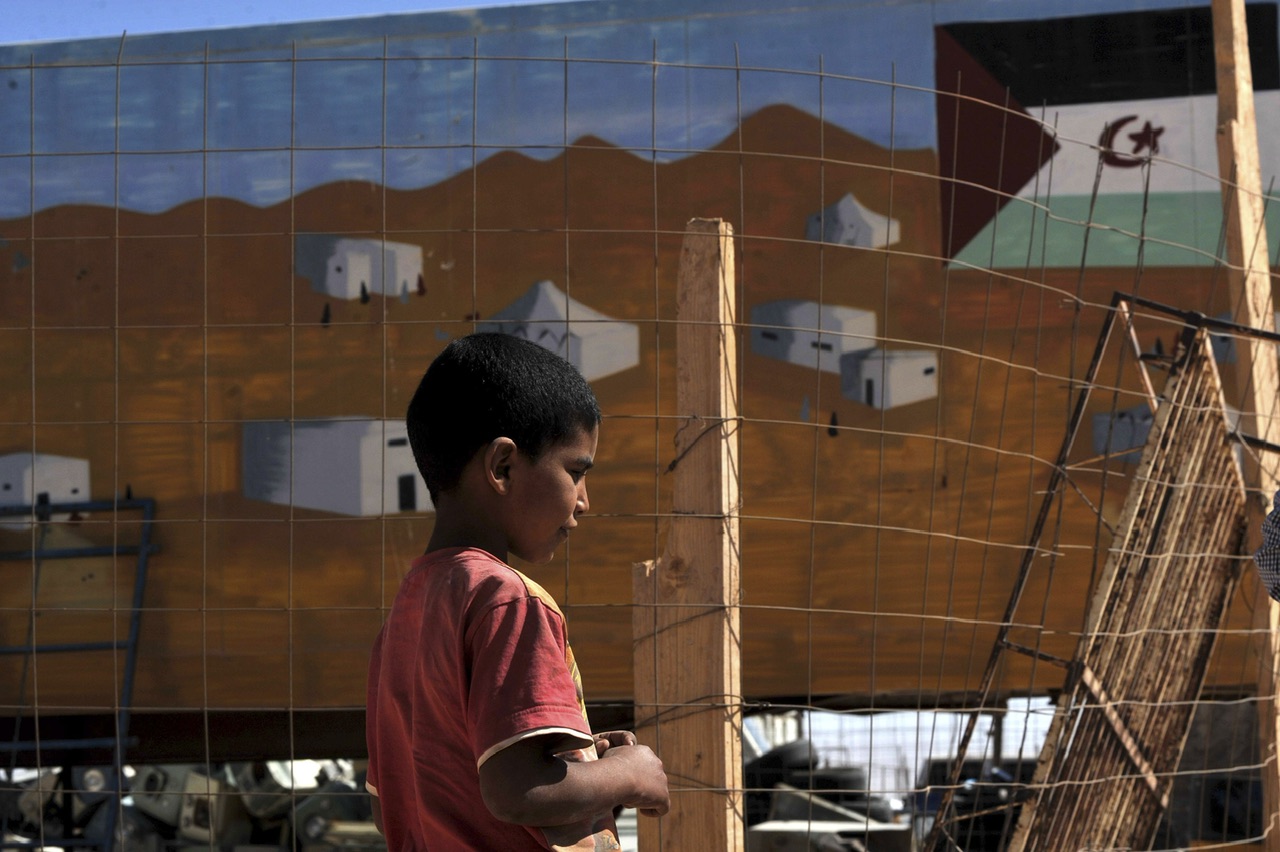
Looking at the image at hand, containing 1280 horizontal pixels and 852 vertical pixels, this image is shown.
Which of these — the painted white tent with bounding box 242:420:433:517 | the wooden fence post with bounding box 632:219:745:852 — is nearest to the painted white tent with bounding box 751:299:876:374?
the painted white tent with bounding box 242:420:433:517

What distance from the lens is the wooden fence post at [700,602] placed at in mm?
2820

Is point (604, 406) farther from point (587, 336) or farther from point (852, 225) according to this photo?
point (852, 225)

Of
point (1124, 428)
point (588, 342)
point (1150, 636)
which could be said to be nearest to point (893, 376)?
point (1124, 428)

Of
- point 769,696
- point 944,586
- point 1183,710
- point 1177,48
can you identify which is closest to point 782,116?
point 1177,48

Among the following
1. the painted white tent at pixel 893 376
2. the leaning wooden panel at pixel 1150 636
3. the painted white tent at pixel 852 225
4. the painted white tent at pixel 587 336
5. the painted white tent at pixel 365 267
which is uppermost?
the painted white tent at pixel 852 225

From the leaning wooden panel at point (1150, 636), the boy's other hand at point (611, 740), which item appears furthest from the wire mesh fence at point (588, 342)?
the boy's other hand at point (611, 740)

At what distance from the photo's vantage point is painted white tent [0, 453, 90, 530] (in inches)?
248

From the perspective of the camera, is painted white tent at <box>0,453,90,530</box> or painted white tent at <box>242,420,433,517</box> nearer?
painted white tent at <box>242,420,433,517</box>

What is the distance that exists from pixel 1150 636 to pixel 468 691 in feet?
9.85

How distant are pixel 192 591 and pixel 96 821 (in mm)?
1531

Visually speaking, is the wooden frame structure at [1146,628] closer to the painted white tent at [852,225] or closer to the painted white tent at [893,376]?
the painted white tent at [893,376]

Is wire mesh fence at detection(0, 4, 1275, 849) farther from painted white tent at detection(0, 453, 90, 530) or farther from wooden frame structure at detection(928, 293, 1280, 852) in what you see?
wooden frame structure at detection(928, 293, 1280, 852)

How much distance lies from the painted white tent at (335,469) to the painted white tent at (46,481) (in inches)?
32.7

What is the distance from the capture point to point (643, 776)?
4.81 ft
